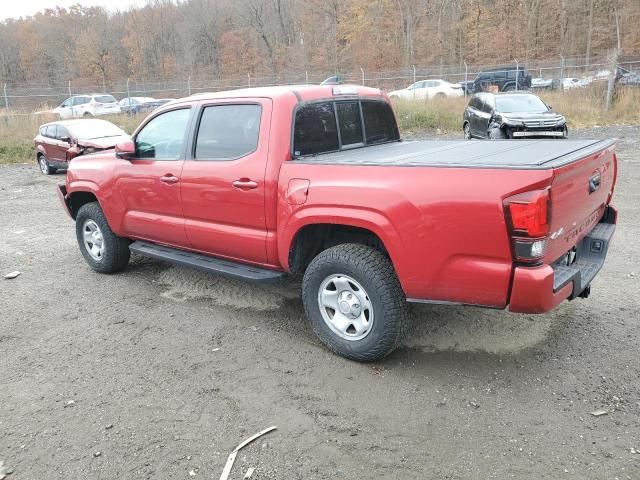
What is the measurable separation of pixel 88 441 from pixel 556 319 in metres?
3.47

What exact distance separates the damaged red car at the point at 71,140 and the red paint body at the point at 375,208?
9.89 m

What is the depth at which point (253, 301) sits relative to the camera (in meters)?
4.90

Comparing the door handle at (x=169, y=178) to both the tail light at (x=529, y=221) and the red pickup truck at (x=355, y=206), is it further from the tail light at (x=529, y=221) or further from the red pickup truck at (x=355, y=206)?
the tail light at (x=529, y=221)

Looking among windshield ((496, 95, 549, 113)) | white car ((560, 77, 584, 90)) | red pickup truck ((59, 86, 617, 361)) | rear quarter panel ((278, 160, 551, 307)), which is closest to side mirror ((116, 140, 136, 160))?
red pickup truck ((59, 86, 617, 361))

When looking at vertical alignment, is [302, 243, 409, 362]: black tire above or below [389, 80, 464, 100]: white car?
below

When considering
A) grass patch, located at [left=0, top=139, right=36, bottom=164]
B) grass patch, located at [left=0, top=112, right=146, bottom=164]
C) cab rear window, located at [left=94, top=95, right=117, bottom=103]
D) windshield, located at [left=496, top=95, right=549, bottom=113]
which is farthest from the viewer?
cab rear window, located at [left=94, top=95, right=117, bottom=103]

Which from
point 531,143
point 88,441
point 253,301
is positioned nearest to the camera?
point 88,441

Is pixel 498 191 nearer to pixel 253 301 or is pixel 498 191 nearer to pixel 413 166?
pixel 413 166

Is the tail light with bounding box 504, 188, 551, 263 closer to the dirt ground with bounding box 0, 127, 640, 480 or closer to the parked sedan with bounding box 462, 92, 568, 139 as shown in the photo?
the dirt ground with bounding box 0, 127, 640, 480

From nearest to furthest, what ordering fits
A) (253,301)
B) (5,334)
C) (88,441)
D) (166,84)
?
(88,441) → (5,334) → (253,301) → (166,84)

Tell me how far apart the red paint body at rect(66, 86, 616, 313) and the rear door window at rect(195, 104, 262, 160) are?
8 centimetres

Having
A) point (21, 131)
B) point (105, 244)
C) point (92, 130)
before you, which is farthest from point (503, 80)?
point (105, 244)

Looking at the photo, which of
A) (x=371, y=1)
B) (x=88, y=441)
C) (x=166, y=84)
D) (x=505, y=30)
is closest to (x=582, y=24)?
(x=505, y=30)

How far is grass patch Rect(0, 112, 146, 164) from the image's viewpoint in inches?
723
